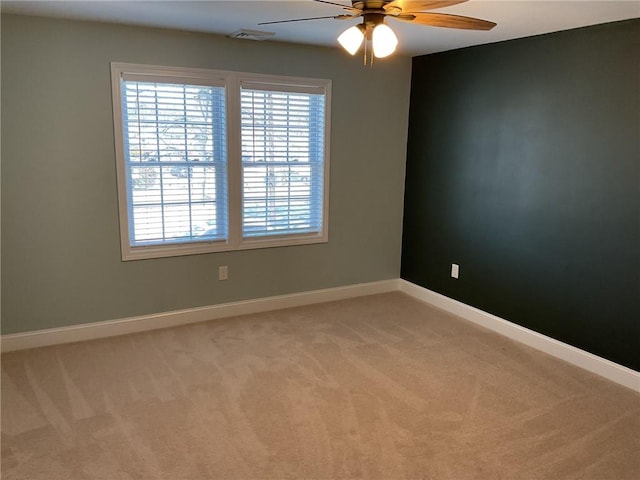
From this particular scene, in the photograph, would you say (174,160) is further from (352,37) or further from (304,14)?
(352,37)

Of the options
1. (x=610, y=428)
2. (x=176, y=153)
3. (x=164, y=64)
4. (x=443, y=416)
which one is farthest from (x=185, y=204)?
(x=610, y=428)

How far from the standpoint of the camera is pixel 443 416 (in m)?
A: 2.79

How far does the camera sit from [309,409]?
2828 mm

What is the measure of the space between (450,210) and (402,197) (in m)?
0.63

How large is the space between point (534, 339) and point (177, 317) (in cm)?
276

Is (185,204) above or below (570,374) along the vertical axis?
above

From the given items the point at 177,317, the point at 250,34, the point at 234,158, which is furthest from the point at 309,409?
the point at 250,34

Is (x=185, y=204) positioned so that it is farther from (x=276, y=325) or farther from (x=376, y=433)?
(x=376, y=433)

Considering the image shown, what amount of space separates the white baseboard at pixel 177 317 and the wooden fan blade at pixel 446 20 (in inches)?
109

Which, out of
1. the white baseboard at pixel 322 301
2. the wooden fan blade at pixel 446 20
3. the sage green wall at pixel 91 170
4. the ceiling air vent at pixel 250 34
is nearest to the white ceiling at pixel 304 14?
the ceiling air vent at pixel 250 34

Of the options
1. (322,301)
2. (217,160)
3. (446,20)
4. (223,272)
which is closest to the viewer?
(446,20)

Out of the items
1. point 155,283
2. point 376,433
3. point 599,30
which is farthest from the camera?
point 155,283

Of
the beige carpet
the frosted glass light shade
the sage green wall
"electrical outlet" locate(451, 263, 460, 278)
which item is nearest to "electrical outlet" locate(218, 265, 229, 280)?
the sage green wall

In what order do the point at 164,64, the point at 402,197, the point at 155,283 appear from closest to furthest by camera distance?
the point at 164,64 < the point at 155,283 < the point at 402,197
